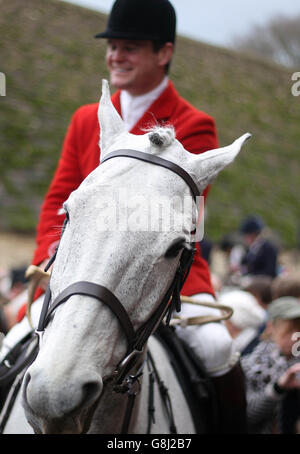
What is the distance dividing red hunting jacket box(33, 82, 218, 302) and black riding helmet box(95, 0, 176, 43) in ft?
1.08

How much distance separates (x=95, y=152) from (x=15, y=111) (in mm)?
10478

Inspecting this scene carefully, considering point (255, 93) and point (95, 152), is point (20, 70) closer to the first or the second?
point (255, 93)

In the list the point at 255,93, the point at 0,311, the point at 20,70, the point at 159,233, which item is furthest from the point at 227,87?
the point at 159,233

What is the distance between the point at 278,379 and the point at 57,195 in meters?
2.15

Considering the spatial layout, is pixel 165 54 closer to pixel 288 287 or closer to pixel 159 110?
pixel 159 110

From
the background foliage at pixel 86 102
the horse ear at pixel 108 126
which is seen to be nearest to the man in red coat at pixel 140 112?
the horse ear at pixel 108 126

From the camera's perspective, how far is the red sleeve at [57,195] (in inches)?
119

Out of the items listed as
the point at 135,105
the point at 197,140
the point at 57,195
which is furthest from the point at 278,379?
the point at 135,105

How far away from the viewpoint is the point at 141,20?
3133 millimetres

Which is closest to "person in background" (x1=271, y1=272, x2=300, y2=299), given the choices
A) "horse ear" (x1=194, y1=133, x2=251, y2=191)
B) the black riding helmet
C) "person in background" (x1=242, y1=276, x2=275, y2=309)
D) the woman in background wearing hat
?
the woman in background wearing hat

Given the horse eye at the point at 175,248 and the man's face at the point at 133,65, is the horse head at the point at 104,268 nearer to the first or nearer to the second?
the horse eye at the point at 175,248

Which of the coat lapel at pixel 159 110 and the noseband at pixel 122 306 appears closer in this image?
the noseband at pixel 122 306

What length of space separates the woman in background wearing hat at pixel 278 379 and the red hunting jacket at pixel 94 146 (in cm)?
116

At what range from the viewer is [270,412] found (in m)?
3.94
